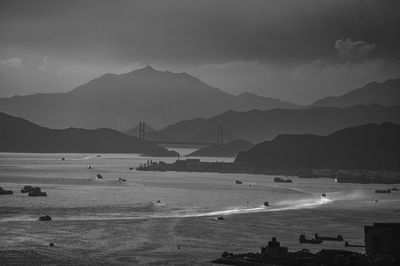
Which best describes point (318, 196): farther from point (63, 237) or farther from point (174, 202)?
point (63, 237)

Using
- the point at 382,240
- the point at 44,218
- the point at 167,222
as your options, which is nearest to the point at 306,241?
the point at 382,240

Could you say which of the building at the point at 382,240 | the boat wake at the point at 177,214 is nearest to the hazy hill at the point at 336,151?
the boat wake at the point at 177,214

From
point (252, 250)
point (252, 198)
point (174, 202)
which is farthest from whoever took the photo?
point (252, 198)

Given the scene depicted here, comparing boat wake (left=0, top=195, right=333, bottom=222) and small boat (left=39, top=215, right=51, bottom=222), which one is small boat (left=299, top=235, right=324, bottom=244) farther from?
small boat (left=39, top=215, right=51, bottom=222)

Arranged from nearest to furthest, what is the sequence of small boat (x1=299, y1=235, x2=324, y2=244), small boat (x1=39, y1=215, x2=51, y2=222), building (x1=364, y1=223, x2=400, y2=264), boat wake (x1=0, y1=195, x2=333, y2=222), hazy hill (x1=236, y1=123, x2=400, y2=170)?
1. building (x1=364, y1=223, x2=400, y2=264)
2. small boat (x1=299, y1=235, x2=324, y2=244)
3. small boat (x1=39, y1=215, x2=51, y2=222)
4. boat wake (x1=0, y1=195, x2=333, y2=222)
5. hazy hill (x1=236, y1=123, x2=400, y2=170)

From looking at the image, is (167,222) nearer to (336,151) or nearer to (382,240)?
(382,240)

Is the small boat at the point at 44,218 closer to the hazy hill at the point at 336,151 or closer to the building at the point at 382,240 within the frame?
the building at the point at 382,240

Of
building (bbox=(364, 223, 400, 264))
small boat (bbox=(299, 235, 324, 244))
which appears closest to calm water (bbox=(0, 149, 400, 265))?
small boat (bbox=(299, 235, 324, 244))

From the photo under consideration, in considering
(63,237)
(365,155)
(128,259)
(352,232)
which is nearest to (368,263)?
(128,259)
